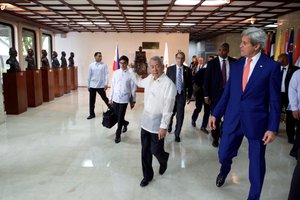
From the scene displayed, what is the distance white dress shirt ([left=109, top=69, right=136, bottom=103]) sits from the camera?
4.35 m

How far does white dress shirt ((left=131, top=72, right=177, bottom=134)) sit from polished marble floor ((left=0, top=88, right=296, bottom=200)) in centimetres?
73

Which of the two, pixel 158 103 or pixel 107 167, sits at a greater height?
pixel 158 103

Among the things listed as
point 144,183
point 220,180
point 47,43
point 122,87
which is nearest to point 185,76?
point 122,87

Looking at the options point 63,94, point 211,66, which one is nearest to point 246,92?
point 211,66

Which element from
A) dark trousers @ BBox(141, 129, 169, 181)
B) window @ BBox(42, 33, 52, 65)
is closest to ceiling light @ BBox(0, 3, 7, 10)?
window @ BBox(42, 33, 52, 65)

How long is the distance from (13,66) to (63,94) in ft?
12.5

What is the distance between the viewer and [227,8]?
7.39m

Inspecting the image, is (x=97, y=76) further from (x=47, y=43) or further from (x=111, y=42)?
(x=47, y=43)

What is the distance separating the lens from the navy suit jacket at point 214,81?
4066 millimetres

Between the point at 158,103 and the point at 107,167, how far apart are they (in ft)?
4.22

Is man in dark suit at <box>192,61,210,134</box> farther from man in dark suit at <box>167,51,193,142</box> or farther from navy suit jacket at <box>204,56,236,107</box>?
navy suit jacket at <box>204,56,236,107</box>

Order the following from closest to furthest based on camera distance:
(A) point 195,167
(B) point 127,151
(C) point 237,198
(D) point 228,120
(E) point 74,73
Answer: (D) point 228,120 < (C) point 237,198 < (A) point 195,167 < (B) point 127,151 < (E) point 74,73

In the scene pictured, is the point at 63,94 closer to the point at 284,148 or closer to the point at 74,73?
the point at 74,73

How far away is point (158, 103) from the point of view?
8.82ft
